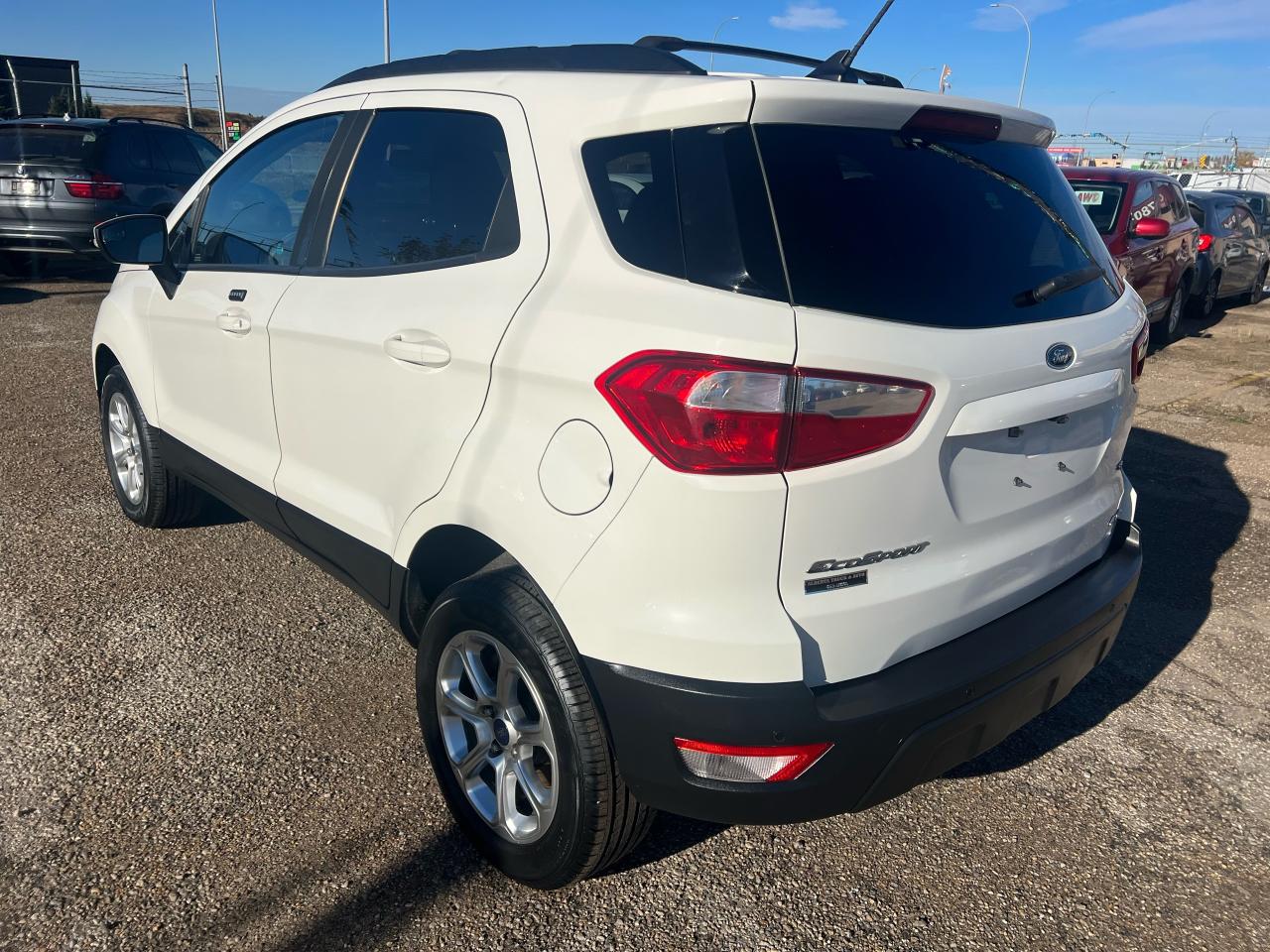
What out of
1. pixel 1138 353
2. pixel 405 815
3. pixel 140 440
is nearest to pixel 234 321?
pixel 140 440

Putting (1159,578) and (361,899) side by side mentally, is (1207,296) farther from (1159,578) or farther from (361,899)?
(361,899)

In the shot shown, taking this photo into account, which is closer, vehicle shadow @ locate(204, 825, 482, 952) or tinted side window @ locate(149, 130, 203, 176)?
vehicle shadow @ locate(204, 825, 482, 952)

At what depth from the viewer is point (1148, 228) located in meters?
7.91

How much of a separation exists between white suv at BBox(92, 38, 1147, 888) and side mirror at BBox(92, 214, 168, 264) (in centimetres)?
136

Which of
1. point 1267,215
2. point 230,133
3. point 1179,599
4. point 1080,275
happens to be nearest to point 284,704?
point 1080,275

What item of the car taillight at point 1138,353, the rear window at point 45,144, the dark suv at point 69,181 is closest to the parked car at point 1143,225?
the car taillight at point 1138,353

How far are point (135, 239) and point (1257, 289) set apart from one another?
15326mm

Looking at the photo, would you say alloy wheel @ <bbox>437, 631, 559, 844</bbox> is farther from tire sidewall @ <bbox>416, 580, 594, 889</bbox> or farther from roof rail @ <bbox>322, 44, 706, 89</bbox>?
roof rail @ <bbox>322, 44, 706, 89</bbox>

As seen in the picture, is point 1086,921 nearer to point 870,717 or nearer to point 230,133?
point 870,717

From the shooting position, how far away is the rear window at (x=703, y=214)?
74.1 inches

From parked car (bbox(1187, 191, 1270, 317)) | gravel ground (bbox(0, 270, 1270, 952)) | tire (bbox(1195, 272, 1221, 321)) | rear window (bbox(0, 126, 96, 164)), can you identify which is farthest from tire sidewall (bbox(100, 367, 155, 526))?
tire (bbox(1195, 272, 1221, 321))

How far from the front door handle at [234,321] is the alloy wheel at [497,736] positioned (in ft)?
4.72

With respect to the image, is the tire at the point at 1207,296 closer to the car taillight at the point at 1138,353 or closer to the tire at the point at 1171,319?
the tire at the point at 1171,319

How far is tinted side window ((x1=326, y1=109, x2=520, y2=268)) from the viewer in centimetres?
240
